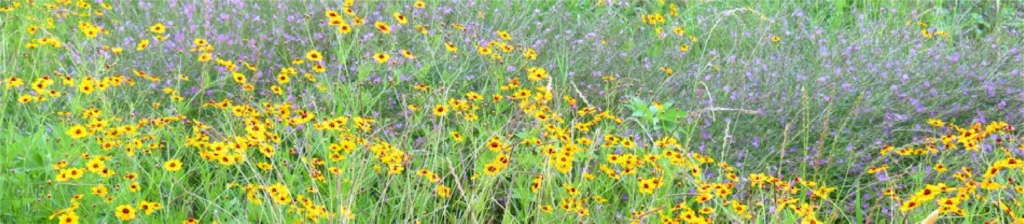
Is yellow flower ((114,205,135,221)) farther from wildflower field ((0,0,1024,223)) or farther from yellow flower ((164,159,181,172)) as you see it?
yellow flower ((164,159,181,172))

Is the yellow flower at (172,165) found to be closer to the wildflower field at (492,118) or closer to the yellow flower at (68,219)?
the wildflower field at (492,118)

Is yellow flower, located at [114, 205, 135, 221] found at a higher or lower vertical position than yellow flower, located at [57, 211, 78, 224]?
lower

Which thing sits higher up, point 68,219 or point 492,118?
point 68,219

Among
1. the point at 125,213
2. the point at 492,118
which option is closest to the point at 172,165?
the point at 125,213

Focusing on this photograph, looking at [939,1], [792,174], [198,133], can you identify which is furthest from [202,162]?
[939,1]

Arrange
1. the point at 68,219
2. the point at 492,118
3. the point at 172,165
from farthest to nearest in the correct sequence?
1. the point at 492,118
2. the point at 172,165
3. the point at 68,219

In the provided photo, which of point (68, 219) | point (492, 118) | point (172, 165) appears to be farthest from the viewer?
point (492, 118)

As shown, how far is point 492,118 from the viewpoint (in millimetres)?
3023

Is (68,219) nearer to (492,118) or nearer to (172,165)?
(172,165)

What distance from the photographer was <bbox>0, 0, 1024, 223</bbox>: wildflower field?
Answer: 234 cm

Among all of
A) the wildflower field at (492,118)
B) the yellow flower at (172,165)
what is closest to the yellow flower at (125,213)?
the wildflower field at (492,118)

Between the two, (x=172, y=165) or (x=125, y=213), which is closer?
(x=125, y=213)

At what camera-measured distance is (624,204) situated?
9.34 feet

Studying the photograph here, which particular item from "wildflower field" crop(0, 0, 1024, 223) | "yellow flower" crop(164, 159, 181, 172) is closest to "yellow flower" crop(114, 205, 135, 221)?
"wildflower field" crop(0, 0, 1024, 223)
